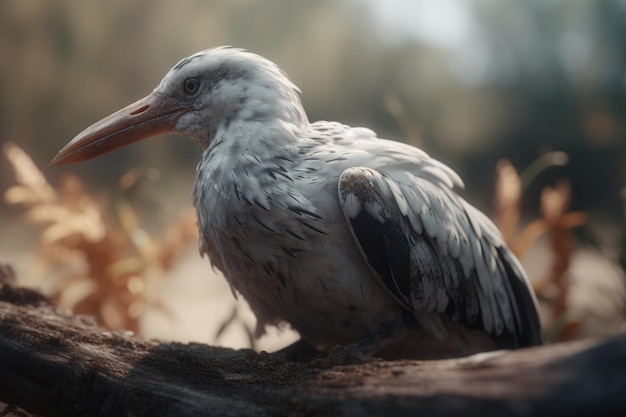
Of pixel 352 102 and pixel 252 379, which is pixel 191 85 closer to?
pixel 252 379

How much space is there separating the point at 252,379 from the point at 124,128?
100 cm

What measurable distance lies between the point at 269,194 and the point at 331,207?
0.19m

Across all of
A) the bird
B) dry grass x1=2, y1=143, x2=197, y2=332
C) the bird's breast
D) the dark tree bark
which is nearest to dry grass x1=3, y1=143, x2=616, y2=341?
dry grass x1=2, y1=143, x2=197, y2=332

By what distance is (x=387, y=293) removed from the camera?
5.84 ft

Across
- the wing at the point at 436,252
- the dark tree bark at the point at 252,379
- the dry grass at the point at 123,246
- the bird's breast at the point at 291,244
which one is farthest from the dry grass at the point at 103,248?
the wing at the point at 436,252

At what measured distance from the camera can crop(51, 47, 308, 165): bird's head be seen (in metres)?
1.85

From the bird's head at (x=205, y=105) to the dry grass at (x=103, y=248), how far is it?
868 mm

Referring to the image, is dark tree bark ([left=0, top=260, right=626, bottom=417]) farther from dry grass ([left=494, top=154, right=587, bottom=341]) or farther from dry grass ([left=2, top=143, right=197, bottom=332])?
dry grass ([left=494, top=154, right=587, bottom=341])

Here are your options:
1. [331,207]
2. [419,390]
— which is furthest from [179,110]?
[419,390]

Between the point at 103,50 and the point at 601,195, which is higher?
the point at 103,50

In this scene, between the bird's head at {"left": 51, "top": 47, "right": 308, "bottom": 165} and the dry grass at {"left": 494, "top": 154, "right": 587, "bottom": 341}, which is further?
the dry grass at {"left": 494, "top": 154, "right": 587, "bottom": 341}

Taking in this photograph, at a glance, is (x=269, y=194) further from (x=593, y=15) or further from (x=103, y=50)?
(x=593, y=15)

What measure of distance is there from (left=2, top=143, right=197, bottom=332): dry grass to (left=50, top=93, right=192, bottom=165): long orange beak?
849 mm

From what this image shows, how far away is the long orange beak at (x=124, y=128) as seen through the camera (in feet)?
6.43
